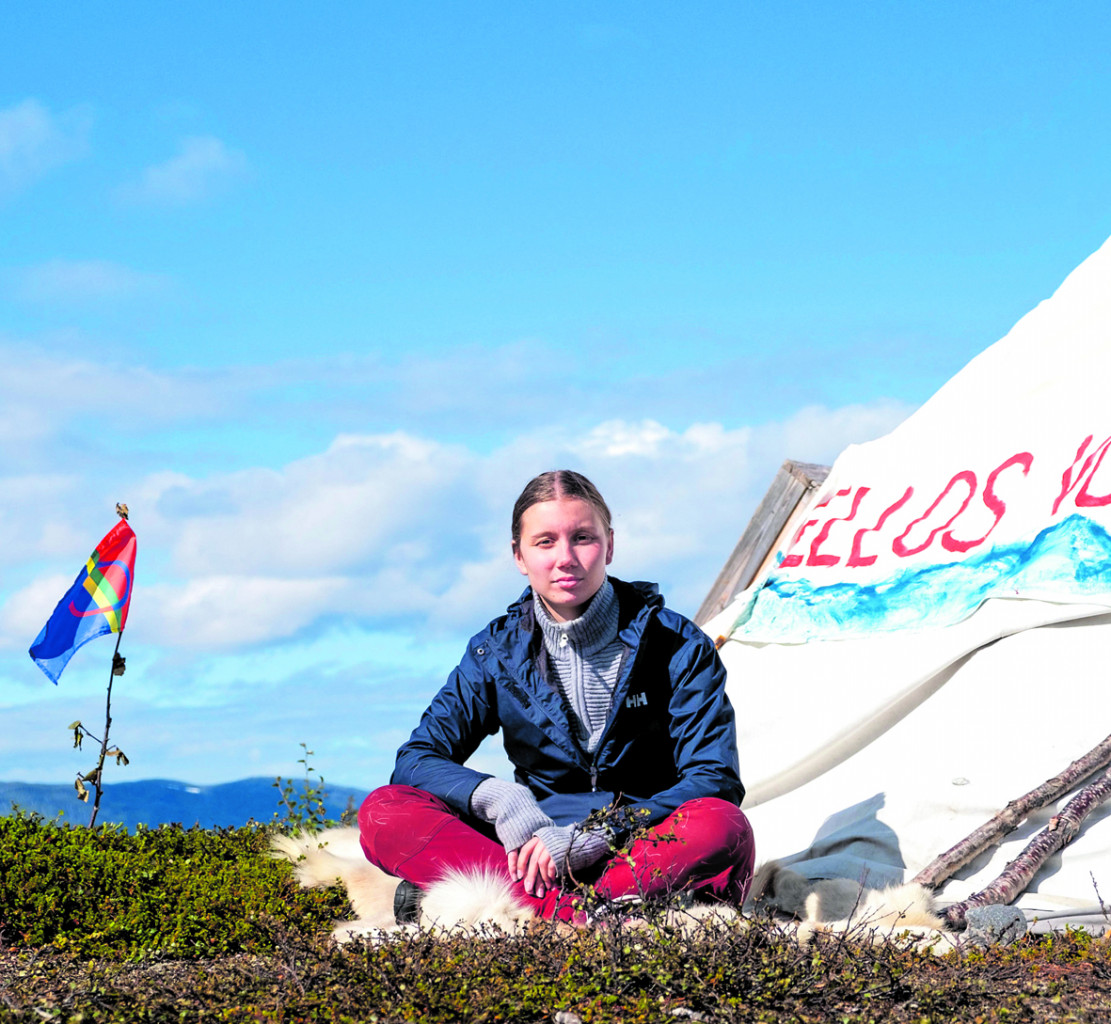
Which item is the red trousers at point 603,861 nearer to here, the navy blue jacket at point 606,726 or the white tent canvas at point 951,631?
the navy blue jacket at point 606,726

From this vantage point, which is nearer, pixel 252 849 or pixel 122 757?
pixel 252 849

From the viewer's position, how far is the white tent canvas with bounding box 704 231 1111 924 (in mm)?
4441

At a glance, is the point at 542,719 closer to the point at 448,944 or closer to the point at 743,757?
the point at 448,944

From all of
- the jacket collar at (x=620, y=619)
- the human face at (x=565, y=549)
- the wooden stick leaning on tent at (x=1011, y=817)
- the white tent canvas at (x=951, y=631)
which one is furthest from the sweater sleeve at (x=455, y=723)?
the wooden stick leaning on tent at (x=1011, y=817)

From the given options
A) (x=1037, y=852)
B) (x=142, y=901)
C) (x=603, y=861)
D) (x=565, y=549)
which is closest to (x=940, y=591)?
(x=1037, y=852)

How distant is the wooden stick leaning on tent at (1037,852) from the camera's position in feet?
11.4

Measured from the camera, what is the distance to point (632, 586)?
151 inches

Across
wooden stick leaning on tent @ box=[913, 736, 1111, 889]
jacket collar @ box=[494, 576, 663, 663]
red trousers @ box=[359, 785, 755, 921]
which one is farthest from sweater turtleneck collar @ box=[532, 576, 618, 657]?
wooden stick leaning on tent @ box=[913, 736, 1111, 889]

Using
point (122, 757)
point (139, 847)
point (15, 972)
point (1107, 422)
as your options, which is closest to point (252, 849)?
point (139, 847)

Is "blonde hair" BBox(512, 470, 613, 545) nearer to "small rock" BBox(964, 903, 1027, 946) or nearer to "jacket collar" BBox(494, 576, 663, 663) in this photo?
"jacket collar" BBox(494, 576, 663, 663)

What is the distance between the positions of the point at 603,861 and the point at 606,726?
45cm

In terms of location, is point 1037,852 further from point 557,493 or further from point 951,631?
point 557,493

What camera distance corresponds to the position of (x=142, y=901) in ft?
13.4

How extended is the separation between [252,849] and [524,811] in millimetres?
2229
